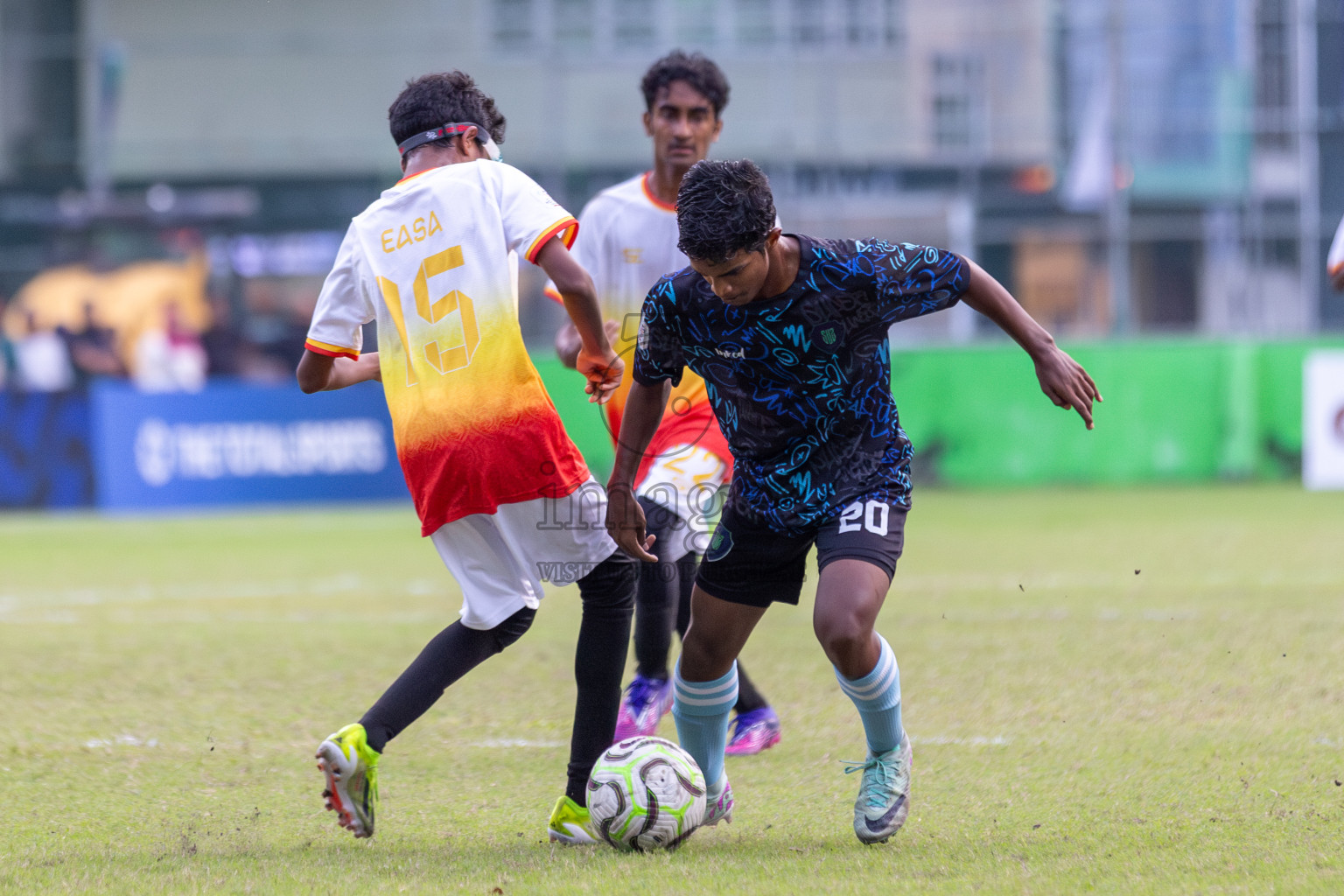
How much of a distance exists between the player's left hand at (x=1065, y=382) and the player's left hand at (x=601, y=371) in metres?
1.02

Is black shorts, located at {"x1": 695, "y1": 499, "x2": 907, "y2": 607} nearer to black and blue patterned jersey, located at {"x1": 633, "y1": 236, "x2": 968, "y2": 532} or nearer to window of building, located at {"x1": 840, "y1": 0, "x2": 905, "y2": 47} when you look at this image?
black and blue patterned jersey, located at {"x1": 633, "y1": 236, "x2": 968, "y2": 532}

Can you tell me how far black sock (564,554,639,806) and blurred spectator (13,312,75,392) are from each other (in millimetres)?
17497

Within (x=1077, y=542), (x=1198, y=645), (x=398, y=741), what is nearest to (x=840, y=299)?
(x=398, y=741)

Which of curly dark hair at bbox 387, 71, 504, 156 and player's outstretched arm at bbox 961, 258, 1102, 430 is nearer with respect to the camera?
player's outstretched arm at bbox 961, 258, 1102, 430

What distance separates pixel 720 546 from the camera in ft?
13.9

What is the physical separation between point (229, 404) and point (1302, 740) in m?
12.7

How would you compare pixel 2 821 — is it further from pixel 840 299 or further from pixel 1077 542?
pixel 1077 542

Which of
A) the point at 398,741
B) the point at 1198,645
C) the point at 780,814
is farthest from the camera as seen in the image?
the point at 1198,645

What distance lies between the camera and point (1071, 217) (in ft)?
74.5

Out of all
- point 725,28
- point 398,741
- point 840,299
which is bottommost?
point 398,741

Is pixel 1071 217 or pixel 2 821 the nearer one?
pixel 2 821

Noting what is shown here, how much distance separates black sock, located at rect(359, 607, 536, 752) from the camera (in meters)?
4.12

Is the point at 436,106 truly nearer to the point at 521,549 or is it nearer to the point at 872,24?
the point at 521,549

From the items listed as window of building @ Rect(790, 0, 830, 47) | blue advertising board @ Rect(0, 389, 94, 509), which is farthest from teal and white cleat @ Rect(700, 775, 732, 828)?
window of building @ Rect(790, 0, 830, 47)
